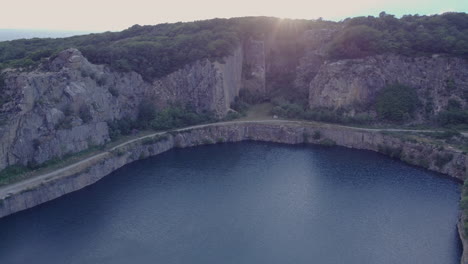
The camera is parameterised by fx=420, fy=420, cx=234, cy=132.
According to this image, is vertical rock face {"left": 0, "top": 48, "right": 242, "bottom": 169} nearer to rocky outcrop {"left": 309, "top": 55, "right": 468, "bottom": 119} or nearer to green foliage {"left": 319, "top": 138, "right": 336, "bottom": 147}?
green foliage {"left": 319, "top": 138, "right": 336, "bottom": 147}

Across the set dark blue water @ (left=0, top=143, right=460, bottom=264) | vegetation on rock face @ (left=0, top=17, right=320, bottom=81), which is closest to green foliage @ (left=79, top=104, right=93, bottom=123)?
dark blue water @ (left=0, top=143, right=460, bottom=264)

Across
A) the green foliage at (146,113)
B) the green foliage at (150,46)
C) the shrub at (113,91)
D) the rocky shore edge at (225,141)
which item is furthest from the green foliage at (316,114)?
the shrub at (113,91)

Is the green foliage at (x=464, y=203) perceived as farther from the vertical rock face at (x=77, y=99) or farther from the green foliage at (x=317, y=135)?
the vertical rock face at (x=77, y=99)

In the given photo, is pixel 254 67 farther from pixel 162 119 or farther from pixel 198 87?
pixel 162 119

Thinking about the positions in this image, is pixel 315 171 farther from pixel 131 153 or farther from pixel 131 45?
pixel 131 45

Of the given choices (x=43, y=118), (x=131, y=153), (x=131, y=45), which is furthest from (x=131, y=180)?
(x=131, y=45)

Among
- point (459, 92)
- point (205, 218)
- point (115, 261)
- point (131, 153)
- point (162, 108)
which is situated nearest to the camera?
point (115, 261)
